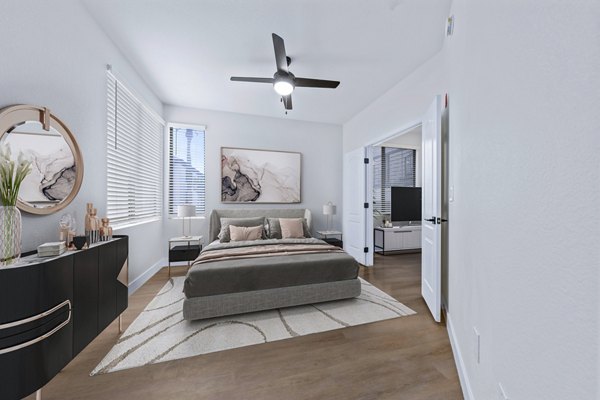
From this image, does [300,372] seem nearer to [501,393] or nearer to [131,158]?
[501,393]

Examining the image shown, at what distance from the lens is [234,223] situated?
13.5 feet

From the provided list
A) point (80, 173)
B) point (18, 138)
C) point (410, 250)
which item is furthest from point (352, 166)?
point (18, 138)

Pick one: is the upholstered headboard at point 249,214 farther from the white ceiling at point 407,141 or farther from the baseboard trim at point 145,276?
the white ceiling at point 407,141

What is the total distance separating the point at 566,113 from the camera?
565 millimetres

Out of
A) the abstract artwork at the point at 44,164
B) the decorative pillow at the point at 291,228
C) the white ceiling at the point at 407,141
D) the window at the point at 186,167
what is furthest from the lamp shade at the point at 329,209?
the abstract artwork at the point at 44,164

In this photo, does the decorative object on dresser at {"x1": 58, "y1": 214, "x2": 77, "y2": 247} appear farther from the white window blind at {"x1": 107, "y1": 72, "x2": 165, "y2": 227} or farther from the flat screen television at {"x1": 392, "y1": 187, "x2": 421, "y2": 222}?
the flat screen television at {"x1": 392, "y1": 187, "x2": 421, "y2": 222}

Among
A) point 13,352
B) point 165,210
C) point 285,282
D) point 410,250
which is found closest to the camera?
point 13,352

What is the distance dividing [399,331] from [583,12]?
2373 millimetres

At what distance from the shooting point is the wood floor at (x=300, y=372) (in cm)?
147

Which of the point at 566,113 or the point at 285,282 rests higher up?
the point at 566,113

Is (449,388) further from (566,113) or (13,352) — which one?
(13,352)

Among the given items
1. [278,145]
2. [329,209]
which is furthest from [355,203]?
[278,145]

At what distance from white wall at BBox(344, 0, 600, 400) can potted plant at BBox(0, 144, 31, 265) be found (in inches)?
92.6

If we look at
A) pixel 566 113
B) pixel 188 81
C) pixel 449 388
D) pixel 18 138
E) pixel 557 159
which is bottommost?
pixel 449 388
